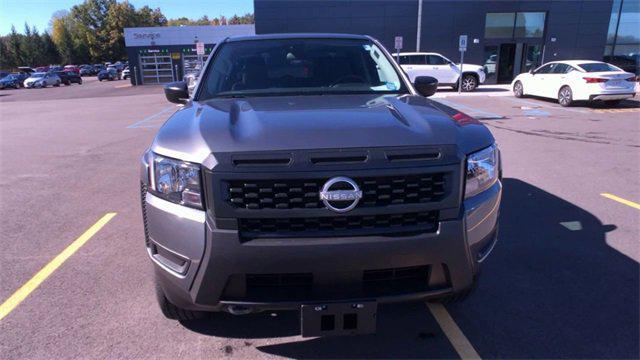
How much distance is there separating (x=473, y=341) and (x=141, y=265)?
273 cm

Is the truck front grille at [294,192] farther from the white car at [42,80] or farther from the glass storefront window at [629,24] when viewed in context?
the white car at [42,80]

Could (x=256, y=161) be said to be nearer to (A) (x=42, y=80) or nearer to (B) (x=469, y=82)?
(B) (x=469, y=82)

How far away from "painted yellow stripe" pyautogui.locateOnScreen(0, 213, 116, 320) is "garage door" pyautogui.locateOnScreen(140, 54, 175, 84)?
3997cm

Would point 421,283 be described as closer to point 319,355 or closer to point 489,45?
point 319,355

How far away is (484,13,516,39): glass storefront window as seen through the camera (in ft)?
89.8

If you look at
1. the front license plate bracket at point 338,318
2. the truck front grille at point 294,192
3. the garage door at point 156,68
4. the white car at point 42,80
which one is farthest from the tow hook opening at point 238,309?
the white car at point 42,80

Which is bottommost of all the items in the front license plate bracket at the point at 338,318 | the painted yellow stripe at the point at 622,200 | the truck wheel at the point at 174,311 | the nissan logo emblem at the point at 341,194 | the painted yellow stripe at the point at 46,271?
the painted yellow stripe at the point at 622,200

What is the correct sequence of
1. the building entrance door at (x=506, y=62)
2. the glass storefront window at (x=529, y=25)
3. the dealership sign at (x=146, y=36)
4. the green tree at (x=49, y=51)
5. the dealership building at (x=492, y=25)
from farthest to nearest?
the green tree at (x=49, y=51)
the dealership sign at (x=146, y=36)
the building entrance door at (x=506, y=62)
the dealership building at (x=492, y=25)
the glass storefront window at (x=529, y=25)

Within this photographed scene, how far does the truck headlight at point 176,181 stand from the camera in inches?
88.4

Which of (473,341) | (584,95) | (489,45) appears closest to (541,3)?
(489,45)

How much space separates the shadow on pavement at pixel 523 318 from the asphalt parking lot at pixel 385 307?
0.01m

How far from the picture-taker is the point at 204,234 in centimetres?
217

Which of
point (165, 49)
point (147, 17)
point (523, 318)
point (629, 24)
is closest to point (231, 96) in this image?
point (523, 318)

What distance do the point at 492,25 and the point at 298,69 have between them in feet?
89.5
